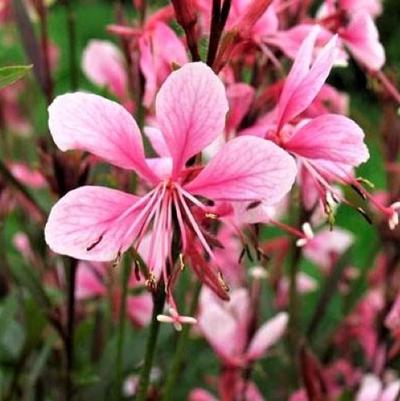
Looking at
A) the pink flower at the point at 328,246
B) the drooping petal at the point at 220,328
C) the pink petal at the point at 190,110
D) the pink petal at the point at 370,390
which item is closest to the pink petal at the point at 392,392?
the pink petal at the point at 370,390

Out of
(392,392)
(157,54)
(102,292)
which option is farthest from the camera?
(102,292)

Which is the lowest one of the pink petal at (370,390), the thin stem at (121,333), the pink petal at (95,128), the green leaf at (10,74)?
the pink petal at (370,390)

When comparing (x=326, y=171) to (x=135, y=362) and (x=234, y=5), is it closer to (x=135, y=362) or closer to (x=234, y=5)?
(x=234, y=5)

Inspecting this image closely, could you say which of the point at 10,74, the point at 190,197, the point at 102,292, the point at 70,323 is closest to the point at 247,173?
the point at 190,197

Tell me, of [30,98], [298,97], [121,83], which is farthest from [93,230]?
[30,98]

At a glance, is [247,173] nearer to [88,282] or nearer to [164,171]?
[164,171]

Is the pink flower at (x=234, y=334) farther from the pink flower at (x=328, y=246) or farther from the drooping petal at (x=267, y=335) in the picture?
the pink flower at (x=328, y=246)

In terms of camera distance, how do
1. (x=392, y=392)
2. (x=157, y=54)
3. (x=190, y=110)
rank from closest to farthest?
1. (x=190, y=110)
2. (x=157, y=54)
3. (x=392, y=392)
